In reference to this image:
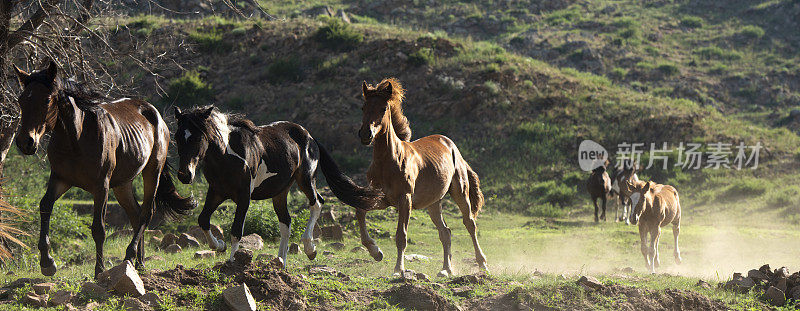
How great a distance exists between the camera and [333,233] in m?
14.7

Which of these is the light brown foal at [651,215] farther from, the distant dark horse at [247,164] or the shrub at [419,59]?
the shrub at [419,59]

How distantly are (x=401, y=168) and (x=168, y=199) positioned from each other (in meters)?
2.83

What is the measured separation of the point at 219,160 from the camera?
321 inches

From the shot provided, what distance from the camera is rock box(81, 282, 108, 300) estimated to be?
6730mm

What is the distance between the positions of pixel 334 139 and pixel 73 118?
20534mm

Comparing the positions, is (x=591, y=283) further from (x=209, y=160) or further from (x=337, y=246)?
(x=337, y=246)

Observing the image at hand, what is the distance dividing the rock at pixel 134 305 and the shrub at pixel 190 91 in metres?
23.9

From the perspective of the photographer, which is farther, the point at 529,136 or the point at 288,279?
the point at 529,136

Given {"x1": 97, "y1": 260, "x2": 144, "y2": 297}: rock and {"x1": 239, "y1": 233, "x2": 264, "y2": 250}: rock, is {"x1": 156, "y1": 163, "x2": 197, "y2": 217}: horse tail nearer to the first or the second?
{"x1": 97, "y1": 260, "x2": 144, "y2": 297}: rock

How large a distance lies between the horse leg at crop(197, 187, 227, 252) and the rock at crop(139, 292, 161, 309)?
1406 millimetres

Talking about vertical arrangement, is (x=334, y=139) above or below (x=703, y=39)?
below

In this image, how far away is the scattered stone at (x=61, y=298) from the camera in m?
6.61

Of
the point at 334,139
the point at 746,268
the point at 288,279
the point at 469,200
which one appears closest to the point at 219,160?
the point at 288,279

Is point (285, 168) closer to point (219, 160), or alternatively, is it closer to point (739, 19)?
point (219, 160)
